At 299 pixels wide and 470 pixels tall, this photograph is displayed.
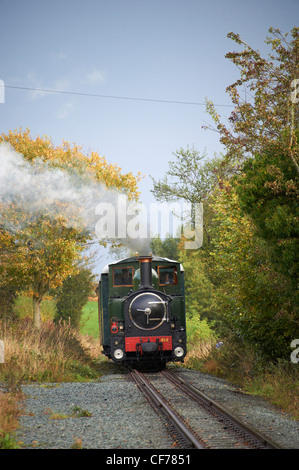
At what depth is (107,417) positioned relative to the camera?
8.30 m

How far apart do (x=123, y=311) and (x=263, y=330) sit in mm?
4508

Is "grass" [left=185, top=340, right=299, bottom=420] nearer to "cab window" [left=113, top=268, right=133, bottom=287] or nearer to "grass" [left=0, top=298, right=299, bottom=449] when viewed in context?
"grass" [left=0, top=298, right=299, bottom=449]

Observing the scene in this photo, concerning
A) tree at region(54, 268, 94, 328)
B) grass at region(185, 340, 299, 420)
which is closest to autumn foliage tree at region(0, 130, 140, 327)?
tree at region(54, 268, 94, 328)

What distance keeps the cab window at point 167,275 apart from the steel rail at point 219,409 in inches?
116

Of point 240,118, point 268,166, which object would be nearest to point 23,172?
point 240,118

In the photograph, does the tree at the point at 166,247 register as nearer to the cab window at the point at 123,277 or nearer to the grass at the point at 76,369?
the grass at the point at 76,369

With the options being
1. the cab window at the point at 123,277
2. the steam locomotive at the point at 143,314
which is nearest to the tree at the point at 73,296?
the steam locomotive at the point at 143,314

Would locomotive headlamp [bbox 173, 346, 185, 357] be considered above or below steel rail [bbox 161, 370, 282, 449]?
above

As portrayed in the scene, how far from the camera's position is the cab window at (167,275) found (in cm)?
1530

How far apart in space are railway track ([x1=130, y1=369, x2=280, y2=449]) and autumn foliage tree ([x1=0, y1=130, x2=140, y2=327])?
1120 cm

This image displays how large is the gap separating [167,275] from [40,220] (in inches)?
335

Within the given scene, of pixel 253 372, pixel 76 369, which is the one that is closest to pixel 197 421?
pixel 253 372

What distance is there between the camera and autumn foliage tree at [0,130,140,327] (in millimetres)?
21016

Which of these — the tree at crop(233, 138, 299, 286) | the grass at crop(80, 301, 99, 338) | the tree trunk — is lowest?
the grass at crop(80, 301, 99, 338)
